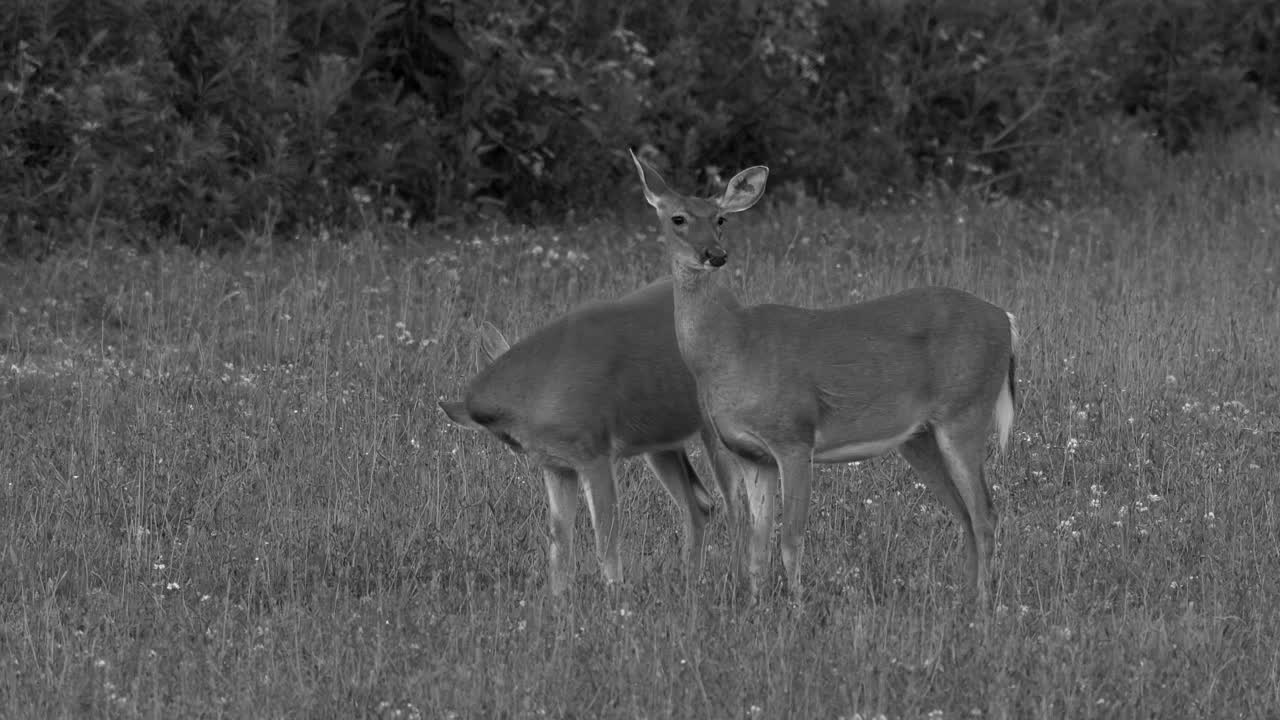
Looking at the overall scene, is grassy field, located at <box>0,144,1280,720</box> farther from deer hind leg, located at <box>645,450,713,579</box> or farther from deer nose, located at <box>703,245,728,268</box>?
deer nose, located at <box>703,245,728,268</box>

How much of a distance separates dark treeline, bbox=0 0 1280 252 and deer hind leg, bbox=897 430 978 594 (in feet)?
22.0

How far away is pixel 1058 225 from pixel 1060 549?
8.27m

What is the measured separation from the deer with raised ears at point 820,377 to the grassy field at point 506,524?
0.32 metres

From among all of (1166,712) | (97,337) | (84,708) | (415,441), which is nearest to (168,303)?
(97,337)

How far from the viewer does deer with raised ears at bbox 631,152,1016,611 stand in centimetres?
629

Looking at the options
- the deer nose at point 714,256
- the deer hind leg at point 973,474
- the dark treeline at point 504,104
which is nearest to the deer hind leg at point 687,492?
the deer hind leg at point 973,474

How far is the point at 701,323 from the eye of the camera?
6.39 meters

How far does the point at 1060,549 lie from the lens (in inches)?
257

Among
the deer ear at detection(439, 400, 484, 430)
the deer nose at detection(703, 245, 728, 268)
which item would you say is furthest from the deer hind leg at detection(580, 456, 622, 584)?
the deer nose at detection(703, 245, 728, 268)

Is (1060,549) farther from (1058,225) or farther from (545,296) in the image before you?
(1058,225)

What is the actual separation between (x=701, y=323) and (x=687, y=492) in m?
0.90

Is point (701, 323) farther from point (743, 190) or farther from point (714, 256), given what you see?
point (743, 190)

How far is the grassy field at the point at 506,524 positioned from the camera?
5.34 m

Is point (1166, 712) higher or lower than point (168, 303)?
higher
